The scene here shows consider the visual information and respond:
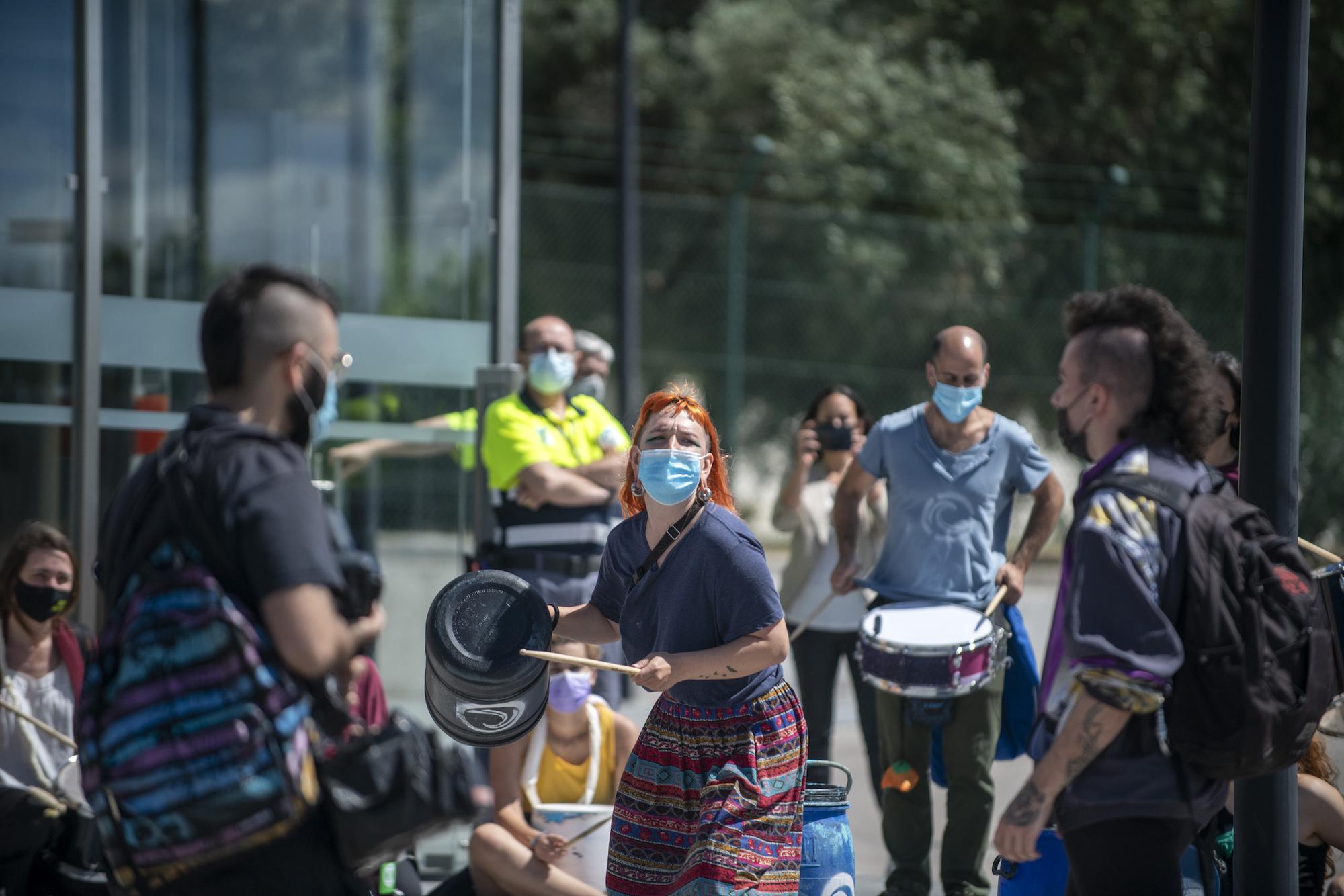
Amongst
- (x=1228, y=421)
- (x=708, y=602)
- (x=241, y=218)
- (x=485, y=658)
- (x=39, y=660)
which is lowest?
(x=39, y=660)

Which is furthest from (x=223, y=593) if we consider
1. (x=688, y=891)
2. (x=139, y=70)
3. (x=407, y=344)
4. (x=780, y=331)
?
(x=780, y=331)

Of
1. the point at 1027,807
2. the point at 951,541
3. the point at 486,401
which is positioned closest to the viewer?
the point at 1027,807

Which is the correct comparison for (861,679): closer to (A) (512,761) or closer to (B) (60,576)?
(A) (512,761)

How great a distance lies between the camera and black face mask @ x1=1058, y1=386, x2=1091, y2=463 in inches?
124

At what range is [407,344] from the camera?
6832mm

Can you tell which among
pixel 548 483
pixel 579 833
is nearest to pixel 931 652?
pixel 579 833

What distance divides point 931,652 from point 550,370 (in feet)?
6.73

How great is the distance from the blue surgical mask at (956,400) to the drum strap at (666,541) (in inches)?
72.1

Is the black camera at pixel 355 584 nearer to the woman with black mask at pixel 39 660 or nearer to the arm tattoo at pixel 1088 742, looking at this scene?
the arm tattoo at pixel 1088 742

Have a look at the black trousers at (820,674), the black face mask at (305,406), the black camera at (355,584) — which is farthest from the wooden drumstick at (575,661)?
the black trousers at (820,674)

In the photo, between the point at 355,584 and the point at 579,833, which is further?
the point at 579,833

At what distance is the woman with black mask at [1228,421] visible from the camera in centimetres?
464

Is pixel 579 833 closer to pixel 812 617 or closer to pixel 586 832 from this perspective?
pixel 586 832

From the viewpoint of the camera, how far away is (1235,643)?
9.62 ft
